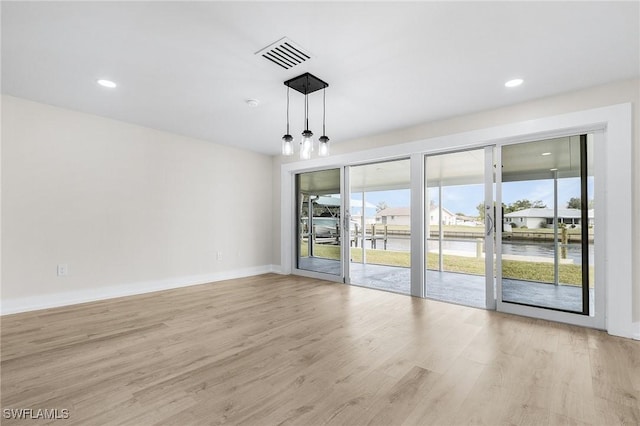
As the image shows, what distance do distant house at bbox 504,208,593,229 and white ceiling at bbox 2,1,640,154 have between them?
1.26m

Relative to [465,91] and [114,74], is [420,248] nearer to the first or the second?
[465,91]

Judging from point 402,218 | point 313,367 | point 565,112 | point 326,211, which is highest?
point 565,112

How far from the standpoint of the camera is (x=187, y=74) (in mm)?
2709

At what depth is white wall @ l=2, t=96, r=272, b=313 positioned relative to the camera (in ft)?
10.7

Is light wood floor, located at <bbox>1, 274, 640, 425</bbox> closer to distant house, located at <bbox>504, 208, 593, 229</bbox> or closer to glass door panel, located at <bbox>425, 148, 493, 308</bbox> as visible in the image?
distant house, located at <bbox>504, 208, 593, 229</bbox>

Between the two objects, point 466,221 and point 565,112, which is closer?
point 565,112

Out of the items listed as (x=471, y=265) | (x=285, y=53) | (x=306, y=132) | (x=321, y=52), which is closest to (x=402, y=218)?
(x=471, y=265)

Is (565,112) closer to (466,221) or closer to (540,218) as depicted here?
(540,218)

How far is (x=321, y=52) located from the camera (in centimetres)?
233

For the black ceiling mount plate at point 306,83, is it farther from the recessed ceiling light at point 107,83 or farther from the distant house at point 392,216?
the distant house at point 392,216

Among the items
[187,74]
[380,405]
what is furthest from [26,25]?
[380,405]

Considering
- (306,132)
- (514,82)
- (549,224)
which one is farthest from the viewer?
(549,224)

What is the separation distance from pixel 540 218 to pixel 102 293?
544 centimetres

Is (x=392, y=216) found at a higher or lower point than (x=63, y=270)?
higher
